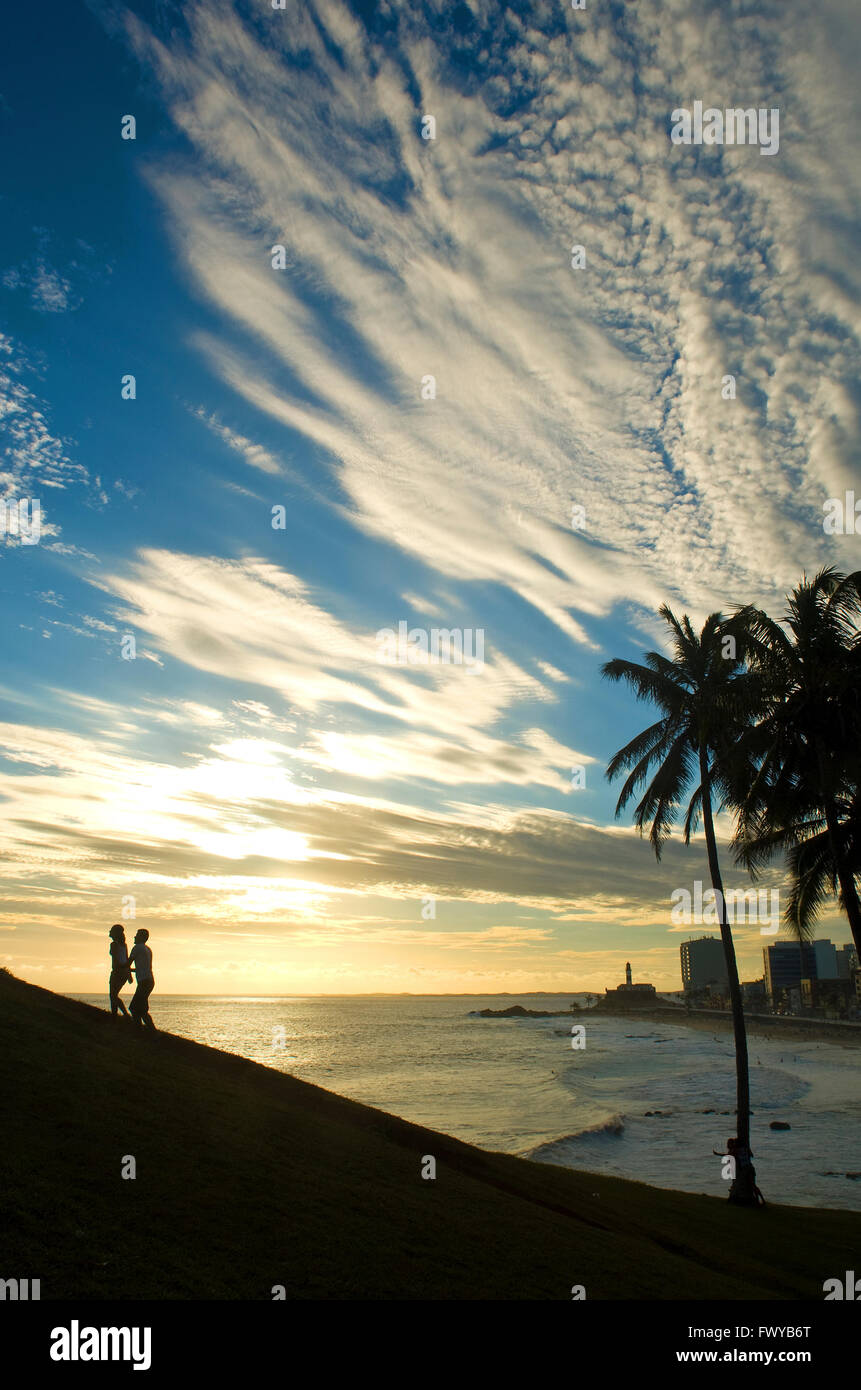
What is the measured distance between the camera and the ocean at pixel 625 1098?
3541cm

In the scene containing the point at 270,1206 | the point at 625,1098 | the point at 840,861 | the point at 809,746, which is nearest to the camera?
the point at 270,1206

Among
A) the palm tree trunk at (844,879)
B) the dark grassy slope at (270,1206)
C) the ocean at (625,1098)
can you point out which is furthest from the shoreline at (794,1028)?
the dark grassy slope at (270,1206)

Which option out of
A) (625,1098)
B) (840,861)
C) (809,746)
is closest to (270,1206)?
(840,861)

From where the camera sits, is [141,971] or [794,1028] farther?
[794,1028]

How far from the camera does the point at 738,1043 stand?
2425cm

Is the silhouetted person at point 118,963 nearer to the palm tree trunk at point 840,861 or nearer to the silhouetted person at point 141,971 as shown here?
the silhouetted person at point 141,971

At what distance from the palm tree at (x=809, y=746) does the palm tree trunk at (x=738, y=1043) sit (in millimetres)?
1120

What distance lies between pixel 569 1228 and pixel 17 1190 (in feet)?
31.7

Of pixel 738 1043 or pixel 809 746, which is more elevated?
pixel 809 746

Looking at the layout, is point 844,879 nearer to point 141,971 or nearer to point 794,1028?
point 141,971

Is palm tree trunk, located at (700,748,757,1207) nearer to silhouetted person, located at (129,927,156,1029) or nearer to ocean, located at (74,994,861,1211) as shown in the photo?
ocean, located at (74,994,861,1211)

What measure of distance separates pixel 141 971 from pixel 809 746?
18996 mm
